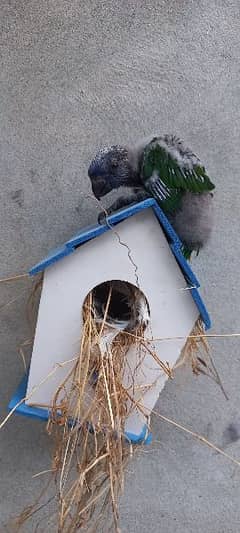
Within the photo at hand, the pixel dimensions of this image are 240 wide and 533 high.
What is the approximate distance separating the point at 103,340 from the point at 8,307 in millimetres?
299

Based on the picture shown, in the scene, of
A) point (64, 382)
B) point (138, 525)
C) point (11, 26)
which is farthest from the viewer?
point (138, 525)

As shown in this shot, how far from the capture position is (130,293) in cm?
102

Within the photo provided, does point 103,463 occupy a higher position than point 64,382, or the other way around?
point 64,382

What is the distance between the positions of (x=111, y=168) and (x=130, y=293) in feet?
0.62

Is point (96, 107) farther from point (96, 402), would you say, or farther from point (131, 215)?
point (96, 402)

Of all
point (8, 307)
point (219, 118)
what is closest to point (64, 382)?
point (8, 307)

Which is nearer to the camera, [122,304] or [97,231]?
[97,231]

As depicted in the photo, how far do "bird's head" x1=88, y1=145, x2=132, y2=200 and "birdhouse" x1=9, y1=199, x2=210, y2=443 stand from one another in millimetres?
77

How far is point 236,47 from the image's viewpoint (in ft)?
3.85

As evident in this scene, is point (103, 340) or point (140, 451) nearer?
point (103, 340)

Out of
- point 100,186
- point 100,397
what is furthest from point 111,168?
point 100,397

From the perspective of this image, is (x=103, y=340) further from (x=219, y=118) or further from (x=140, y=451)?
(x=219, y=118)

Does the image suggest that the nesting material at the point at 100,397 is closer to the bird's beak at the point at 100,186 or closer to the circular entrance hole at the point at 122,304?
the circular entrance hole at the point at 122,304

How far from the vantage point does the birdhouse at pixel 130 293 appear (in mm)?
894
